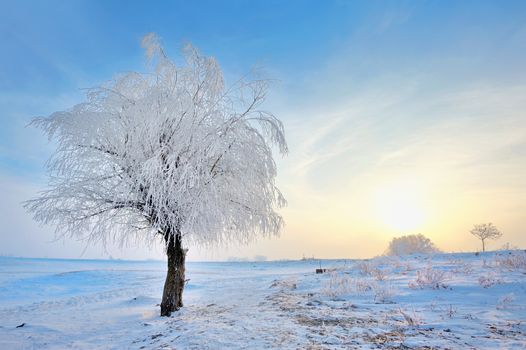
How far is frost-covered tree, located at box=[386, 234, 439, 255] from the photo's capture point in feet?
232

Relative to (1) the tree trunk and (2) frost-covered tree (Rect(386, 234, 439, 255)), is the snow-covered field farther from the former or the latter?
(2) frost-covered tree (Rect(386, 234, 439, 255))

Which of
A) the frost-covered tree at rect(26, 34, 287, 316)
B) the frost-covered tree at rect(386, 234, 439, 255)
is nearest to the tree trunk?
the frost-covered tree at rect(26, 34, 287, 316)

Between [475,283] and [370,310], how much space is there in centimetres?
403

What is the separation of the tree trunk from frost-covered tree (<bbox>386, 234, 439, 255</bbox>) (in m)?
68.1

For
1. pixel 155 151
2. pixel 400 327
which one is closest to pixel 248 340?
pixel 400 327

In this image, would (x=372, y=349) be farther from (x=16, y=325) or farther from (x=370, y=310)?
(x=16, y=325)

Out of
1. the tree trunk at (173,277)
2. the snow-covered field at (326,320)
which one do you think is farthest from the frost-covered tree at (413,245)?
the tree trunk at (173,277)

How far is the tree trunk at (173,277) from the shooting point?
31.4ft

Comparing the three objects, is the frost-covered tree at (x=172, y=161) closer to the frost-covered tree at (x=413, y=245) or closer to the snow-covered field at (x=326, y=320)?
the snow-covered field at (x=326, y=320)

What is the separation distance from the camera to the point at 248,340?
5.33 meters

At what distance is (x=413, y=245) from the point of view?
71.5 metres

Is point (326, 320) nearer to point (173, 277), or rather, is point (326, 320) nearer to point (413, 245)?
point (173, 277)

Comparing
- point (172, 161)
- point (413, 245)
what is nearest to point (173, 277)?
point (172, 161)

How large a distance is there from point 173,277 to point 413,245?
71.8 meters
